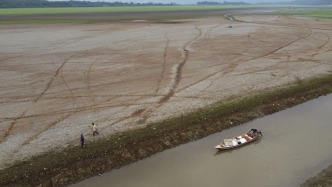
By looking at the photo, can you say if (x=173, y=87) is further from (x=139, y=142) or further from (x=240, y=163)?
(x=240, y=163)

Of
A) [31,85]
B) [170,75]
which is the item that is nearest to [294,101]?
[170,75]

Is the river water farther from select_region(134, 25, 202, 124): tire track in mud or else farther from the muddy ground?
select_region(134, 25, 202, 124): tire track in mud

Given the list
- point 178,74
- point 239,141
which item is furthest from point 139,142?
point 178,74

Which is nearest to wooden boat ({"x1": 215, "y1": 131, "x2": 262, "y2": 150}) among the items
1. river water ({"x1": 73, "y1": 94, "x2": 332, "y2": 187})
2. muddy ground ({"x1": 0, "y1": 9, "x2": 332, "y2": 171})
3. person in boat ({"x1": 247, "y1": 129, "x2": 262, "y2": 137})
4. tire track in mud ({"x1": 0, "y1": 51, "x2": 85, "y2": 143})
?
person in boat ({"x1": 247, "y1": 129, "x2": 262, "y2": 137})

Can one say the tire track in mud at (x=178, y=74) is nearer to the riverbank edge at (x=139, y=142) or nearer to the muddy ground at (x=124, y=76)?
the muddy ground at (x=124, y=76)

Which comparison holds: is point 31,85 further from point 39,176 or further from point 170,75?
point 39,176

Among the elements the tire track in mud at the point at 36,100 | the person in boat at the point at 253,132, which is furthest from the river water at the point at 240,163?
the tire track in mud at the point at 36,100
